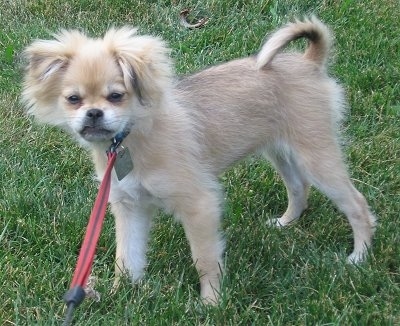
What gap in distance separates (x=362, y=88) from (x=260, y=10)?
1.45 m

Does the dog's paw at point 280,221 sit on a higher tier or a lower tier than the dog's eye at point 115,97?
lower

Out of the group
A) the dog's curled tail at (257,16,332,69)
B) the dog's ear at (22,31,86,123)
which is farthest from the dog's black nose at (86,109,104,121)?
the dog's curled tail at (257,16,332,69)

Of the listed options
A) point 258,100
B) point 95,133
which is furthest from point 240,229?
point 95,133

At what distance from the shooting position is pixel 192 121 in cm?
334

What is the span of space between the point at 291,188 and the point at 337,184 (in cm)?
43

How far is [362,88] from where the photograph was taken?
4.98m

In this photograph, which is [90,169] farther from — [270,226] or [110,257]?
[270,226]

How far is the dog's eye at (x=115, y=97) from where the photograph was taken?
2.85m

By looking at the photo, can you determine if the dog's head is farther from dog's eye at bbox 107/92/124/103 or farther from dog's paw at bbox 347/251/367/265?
dog's paw at bbox 347/251/367/265

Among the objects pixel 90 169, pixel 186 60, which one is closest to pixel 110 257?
pixel 90 169

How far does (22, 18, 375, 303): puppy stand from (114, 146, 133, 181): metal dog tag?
0.03 m

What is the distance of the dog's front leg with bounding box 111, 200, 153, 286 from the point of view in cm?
337

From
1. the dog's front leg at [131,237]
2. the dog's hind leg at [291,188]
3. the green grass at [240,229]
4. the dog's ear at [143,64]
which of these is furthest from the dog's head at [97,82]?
the dog's hind leg at [291,188]

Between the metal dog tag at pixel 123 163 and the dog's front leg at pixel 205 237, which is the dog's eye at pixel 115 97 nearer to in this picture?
the metal dog tag at pixel 123 163
